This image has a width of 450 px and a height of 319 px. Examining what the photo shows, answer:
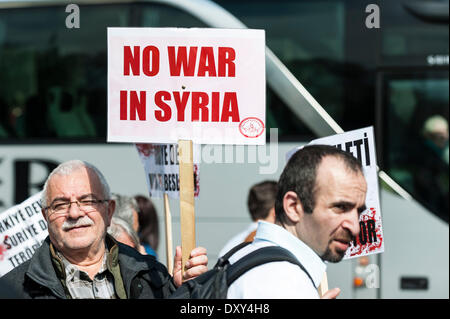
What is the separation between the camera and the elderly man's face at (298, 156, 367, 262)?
2.57 m

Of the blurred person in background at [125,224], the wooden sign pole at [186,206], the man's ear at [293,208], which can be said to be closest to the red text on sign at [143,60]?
the wooden sign pole at [186,206]

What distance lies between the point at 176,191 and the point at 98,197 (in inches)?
25.5

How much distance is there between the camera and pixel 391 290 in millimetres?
6914

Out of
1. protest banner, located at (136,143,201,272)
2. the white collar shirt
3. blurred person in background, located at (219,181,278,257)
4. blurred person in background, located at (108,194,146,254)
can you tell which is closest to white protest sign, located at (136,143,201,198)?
protest banner, located at (136,143,201,272)

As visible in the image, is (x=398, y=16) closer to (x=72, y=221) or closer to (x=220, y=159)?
(x=220, y=159)

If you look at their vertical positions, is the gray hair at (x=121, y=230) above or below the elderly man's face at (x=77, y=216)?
below

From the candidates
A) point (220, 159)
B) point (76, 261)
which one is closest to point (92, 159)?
point (220, 159)

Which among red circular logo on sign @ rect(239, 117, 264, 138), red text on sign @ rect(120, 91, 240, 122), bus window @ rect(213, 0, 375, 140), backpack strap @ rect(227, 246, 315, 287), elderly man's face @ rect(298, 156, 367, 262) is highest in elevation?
bus window @ rect(213, 0, 375, 140)

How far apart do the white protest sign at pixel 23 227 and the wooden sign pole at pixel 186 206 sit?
139 cm

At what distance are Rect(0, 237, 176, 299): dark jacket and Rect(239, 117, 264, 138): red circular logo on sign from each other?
74 cm

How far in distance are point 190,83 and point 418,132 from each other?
167 inches

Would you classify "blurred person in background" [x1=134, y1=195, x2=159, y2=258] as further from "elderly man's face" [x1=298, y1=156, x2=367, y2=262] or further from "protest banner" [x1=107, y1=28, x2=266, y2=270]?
"elderly man's face" [x1=298, y1=156, x2=367, y2=262]

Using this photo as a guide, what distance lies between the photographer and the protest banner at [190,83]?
11.0 feet

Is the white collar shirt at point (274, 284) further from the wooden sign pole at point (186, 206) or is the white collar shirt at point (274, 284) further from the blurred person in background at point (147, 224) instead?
the blurred person in background at point (147, 224)
